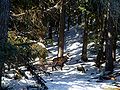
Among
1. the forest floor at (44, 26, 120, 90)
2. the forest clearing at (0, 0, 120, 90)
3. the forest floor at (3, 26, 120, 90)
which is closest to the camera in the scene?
the forest clearing at (0, 0, 120, 90)

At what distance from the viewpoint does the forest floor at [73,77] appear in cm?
1476

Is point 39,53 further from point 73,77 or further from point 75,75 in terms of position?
point 75,75

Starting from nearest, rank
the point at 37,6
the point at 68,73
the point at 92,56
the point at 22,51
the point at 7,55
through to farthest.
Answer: the point at 7,55 < the point at 22,51 < the point at 37,6 < the point at 68,73 < the point at 92,56

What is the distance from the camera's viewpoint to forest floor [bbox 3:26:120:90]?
14.8 m

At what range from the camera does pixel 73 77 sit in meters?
19.9

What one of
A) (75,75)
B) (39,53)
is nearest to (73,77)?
(75,75)

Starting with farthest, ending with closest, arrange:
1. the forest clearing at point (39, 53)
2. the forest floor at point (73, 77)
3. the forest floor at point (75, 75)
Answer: the forest floor at point (75, 75)
the forest floor at point (73, 77)
the forest clearing at point (39, 53)

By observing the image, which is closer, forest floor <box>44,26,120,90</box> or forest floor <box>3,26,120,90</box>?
forest floor <box>3,26,120,90</box>

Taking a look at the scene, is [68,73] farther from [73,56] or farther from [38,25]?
[73,56]

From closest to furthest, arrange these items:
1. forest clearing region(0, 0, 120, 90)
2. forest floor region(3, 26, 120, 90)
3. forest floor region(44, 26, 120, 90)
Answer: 1. forest clearing region(0, 0, 120, 90)
2. forest floor region(3, 26, 120, 90)
3. forest floor region(44, 26, 120, 90)

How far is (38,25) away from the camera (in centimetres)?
1596

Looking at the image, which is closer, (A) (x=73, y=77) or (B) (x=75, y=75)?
(A) (x=73, y=77)

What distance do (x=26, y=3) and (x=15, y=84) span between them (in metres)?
3.98

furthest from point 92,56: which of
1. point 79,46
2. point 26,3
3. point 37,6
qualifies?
point 26,3
